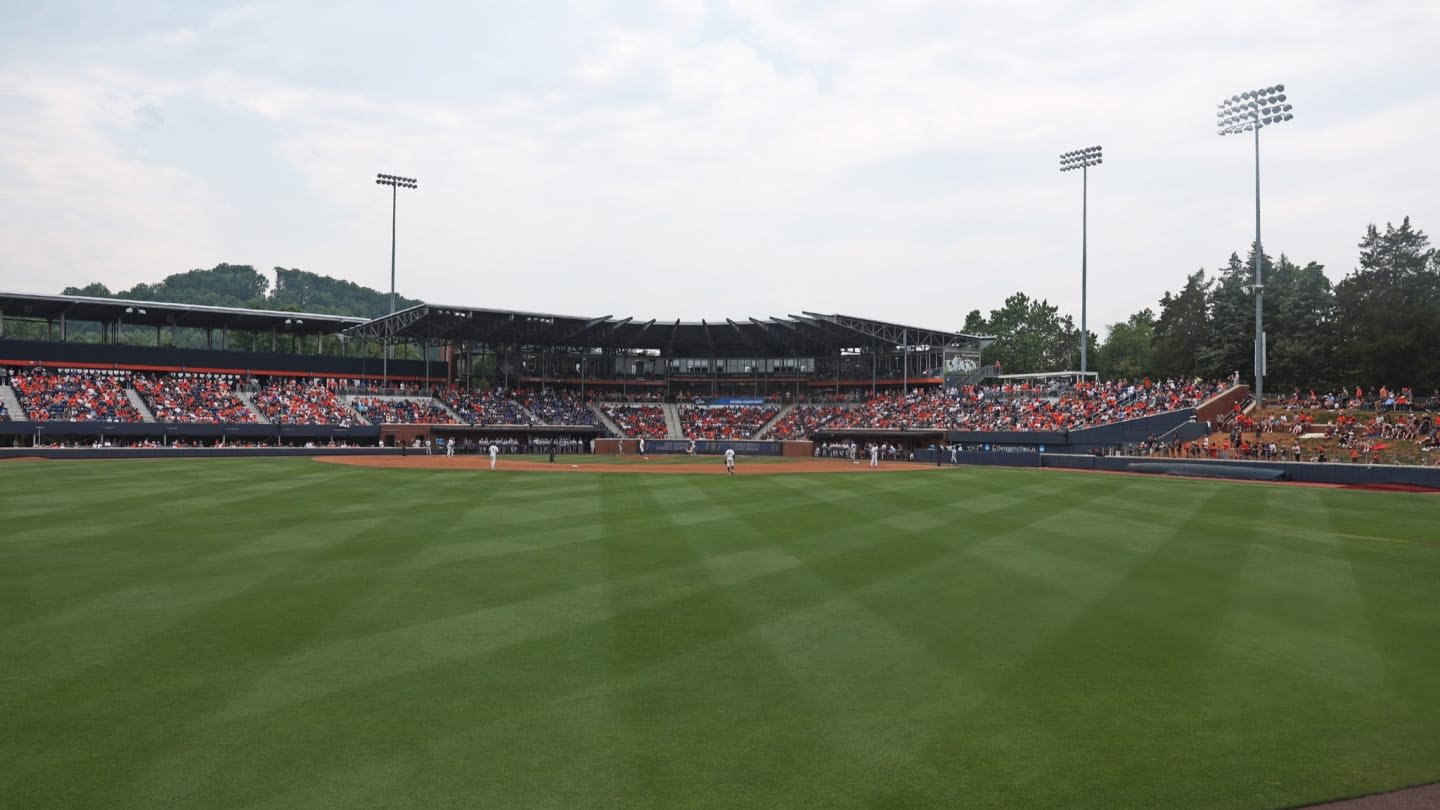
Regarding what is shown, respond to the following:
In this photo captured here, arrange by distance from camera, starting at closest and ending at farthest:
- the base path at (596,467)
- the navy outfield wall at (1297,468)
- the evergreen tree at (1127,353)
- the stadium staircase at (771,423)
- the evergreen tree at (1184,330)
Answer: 1. the navy outfield wall at (1297,468)
2. the base path at (596,467)
3. the stadium staircase at (771,423)
4. the evergreen tree at (1184,330)
5. the evergreen tree at (1127,353)

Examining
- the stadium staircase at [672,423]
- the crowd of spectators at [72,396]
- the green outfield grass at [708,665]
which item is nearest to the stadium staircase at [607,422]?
the stadium staircase at [672,423]

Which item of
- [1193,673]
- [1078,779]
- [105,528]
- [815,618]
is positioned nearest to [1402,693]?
[1193,673]

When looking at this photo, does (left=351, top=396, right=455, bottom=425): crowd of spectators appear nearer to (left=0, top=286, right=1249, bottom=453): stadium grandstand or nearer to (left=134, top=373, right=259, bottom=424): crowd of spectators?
(left=0, top=286, right=1249, bottom=453): stadium grandstand

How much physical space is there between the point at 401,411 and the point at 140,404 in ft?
57.0

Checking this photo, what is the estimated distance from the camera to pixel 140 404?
58875 mm

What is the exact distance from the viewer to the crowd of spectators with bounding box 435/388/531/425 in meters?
69.0

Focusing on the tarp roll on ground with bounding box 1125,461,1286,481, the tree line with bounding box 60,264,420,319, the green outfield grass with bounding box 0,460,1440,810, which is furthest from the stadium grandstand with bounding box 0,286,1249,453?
the tree line with bounding box 60,264,420,319

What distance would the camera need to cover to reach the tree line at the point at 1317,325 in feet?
187

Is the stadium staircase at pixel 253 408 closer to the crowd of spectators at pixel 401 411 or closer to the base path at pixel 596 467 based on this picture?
the crowd of spectators at pixel 401 411

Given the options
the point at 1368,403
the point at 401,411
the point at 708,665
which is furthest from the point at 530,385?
the point at 708,665

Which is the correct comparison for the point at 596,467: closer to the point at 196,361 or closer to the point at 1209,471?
the point at 1209,471

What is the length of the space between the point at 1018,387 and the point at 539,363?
4465 cm

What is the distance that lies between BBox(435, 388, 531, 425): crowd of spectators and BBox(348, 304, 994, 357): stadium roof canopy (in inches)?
205

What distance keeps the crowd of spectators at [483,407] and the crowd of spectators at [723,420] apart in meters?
14.9
